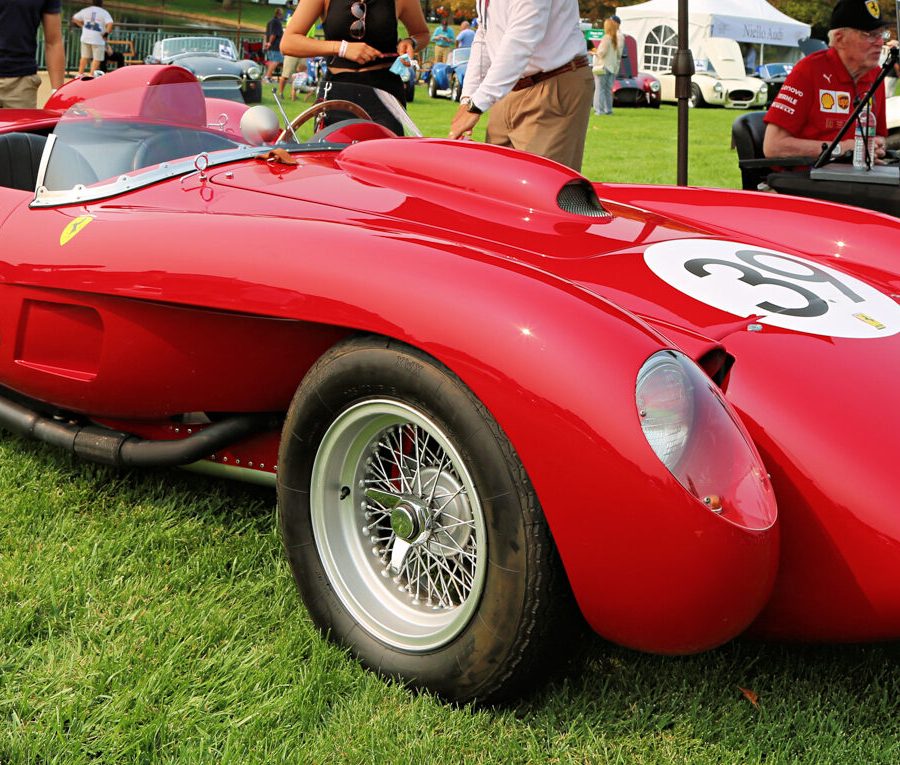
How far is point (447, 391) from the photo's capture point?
1929 millimetres

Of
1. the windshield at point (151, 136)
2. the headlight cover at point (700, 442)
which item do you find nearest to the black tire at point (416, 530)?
the headlight cover at point (700, 442)

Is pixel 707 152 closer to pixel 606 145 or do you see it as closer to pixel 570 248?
pixel 606 145

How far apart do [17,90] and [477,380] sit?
514 centimetres

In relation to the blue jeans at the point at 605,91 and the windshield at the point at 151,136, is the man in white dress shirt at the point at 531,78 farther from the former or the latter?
the blue jeans at the point at 605,91

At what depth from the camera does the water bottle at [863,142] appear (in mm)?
4855

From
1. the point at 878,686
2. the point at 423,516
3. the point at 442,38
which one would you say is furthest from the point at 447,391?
the point at 442,38

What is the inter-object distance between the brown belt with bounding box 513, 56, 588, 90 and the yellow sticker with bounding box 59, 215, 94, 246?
2.18 m

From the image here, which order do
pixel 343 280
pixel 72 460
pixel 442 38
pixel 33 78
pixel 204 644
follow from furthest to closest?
1. pixel 442 38
2. pixel 33 78
3. pixel 72 460
4. pixel 204 644
5. pixel 343 280

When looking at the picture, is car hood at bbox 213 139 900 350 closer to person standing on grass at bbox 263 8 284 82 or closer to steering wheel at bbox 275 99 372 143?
steering wheel at bbox 275 99 372 143

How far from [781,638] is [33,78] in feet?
18.3

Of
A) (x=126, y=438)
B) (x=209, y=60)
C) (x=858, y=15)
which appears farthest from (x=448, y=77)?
(x=126, y=438)

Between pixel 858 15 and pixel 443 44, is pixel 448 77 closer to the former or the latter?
pixel 443 44

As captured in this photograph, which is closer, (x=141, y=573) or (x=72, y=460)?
(x=141, y=573)

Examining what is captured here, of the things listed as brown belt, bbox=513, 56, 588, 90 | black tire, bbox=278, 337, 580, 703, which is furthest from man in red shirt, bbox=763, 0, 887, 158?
black tire, bbox=278, 337, 580, 703
